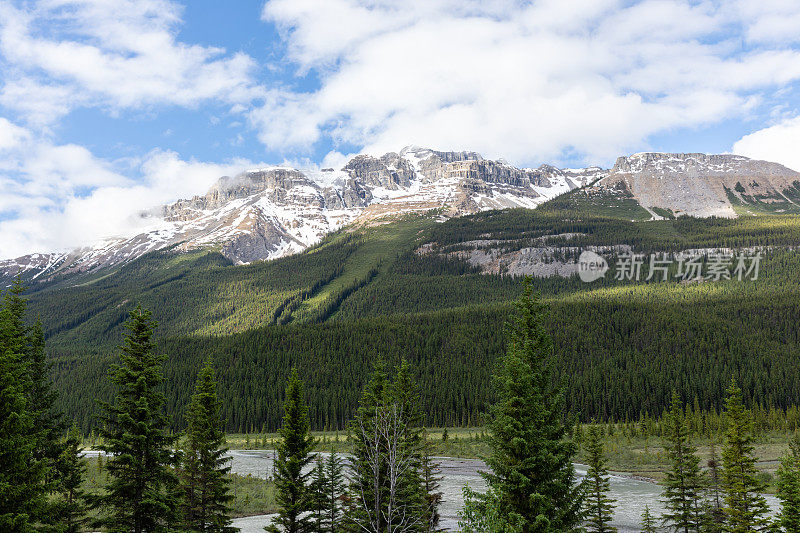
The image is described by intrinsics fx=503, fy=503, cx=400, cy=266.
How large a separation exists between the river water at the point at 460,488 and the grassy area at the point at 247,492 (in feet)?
7.69

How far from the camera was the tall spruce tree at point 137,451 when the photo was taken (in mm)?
24734

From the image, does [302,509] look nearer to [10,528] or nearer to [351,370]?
[10,528]

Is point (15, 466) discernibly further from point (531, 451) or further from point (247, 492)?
point (247, 492)

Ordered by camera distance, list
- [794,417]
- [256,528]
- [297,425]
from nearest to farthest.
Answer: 1. [297,425]
2. [256,528]
3. [794,417]

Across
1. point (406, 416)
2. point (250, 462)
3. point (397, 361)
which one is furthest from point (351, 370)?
point (406, 416)

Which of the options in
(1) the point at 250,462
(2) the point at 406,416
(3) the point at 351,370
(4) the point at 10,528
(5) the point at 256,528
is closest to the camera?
(4) the point at 10,528

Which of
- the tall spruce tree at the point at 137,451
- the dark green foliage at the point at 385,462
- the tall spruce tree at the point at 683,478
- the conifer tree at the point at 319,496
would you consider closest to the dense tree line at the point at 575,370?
the tall spruce tree at the point at 683,478

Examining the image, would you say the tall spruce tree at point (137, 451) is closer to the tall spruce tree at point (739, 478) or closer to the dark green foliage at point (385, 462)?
the dark green foliage at point (385, 462)

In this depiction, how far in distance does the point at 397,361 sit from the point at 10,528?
545 feet

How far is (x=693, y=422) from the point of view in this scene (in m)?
118

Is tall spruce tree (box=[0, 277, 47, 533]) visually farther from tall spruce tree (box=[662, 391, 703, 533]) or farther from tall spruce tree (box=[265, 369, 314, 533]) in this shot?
tall spruce tree (box=[662, 391, 703, 533])

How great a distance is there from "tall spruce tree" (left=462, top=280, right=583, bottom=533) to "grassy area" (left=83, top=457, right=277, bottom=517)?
39.2 metres

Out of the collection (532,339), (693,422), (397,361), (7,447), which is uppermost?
(532,339)

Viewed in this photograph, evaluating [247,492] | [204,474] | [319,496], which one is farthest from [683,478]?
[247,492]
